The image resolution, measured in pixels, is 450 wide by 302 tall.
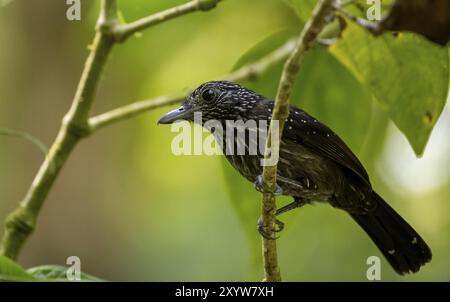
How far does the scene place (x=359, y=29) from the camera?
239 centimetres

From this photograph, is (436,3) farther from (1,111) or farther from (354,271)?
(1,111)

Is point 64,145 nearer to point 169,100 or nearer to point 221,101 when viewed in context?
point 169,100

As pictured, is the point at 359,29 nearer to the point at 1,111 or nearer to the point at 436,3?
the point at 436,3

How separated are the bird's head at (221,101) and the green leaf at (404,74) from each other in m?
0.78

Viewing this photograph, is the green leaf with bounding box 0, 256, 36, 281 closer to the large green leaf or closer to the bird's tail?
the large green leaf

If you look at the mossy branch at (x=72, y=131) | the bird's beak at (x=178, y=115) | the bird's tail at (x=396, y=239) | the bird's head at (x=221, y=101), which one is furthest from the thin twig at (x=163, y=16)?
the bird's tail at (x=396, y=239)

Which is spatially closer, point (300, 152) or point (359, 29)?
point (359, 29)

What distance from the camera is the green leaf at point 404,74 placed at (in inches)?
88.3
